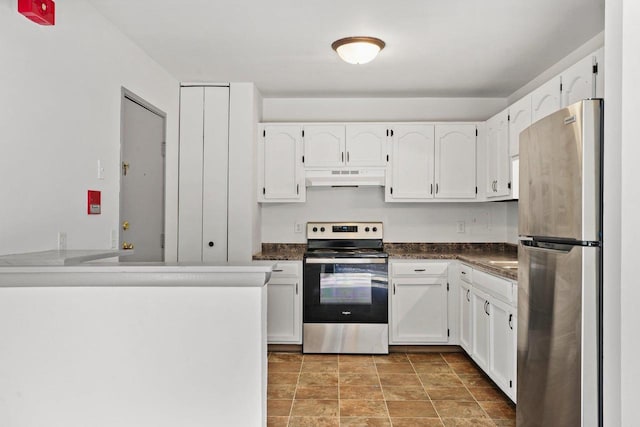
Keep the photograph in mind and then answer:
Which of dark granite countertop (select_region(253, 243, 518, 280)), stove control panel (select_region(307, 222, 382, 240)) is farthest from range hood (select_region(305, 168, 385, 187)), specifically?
dark granite countertop (select_region(253, 243, 518, 280))


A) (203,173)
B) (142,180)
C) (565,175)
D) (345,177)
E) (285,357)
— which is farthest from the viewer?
(345,177)

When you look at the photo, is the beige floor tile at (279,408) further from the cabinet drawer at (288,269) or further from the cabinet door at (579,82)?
the cabinet door at (579,82)

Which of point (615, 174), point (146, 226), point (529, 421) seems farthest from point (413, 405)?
point (146, 226)

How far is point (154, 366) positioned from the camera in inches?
58.0

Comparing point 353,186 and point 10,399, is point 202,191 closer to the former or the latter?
point 353,186

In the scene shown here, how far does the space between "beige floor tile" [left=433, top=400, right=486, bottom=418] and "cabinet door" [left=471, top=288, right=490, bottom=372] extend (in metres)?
0.42

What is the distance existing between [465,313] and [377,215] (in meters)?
1.30

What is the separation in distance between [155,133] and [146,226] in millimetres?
751

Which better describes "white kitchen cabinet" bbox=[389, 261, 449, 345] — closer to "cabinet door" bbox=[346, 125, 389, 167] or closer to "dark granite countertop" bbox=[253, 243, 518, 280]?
"dark granite countertop" bbox=[253, 243, 518, 280]

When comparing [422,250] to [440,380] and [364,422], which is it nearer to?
[440,380]

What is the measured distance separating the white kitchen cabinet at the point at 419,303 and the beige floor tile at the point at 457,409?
1083 millimetres

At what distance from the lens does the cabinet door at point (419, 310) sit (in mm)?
4109

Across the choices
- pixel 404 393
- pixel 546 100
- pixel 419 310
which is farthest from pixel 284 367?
pixel 546 100

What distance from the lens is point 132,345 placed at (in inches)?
58.4
